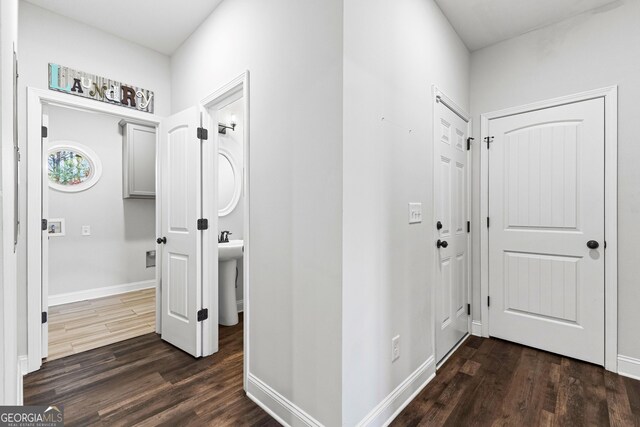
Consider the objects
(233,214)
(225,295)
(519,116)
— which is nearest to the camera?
(519,116)

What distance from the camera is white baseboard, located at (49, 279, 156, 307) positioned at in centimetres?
376

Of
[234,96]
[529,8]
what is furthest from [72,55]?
[529,8]

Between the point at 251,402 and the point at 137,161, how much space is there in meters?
3.62

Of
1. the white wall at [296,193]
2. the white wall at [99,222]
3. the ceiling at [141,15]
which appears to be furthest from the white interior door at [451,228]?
the white wall at [99,222]

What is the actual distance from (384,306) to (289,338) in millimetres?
568

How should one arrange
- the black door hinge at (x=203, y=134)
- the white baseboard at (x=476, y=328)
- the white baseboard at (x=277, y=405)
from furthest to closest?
the white baseboard at (x=476, y=328), the black door hinge at (x=203, y=134), the white baseboard at (x=277, y=405)

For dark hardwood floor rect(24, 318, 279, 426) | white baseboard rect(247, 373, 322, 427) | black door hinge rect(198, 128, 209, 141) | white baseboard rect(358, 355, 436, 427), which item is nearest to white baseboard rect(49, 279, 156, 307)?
dark hardwood floor rect(24, 318, 279, 426)

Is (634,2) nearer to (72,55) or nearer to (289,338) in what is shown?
(289,338)

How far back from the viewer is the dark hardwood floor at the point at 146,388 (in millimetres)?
1689

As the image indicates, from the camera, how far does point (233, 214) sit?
366 centimetres

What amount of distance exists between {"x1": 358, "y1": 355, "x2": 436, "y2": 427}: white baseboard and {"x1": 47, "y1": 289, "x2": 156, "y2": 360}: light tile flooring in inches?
96.4

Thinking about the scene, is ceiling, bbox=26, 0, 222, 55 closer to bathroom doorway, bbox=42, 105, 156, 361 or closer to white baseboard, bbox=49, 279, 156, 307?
bathroom doorway, bbox=42, 105, 156, 361

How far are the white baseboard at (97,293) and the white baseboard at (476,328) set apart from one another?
14.7 feet

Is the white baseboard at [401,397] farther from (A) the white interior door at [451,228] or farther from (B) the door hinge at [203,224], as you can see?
(B) the door hinge at [203,224]
